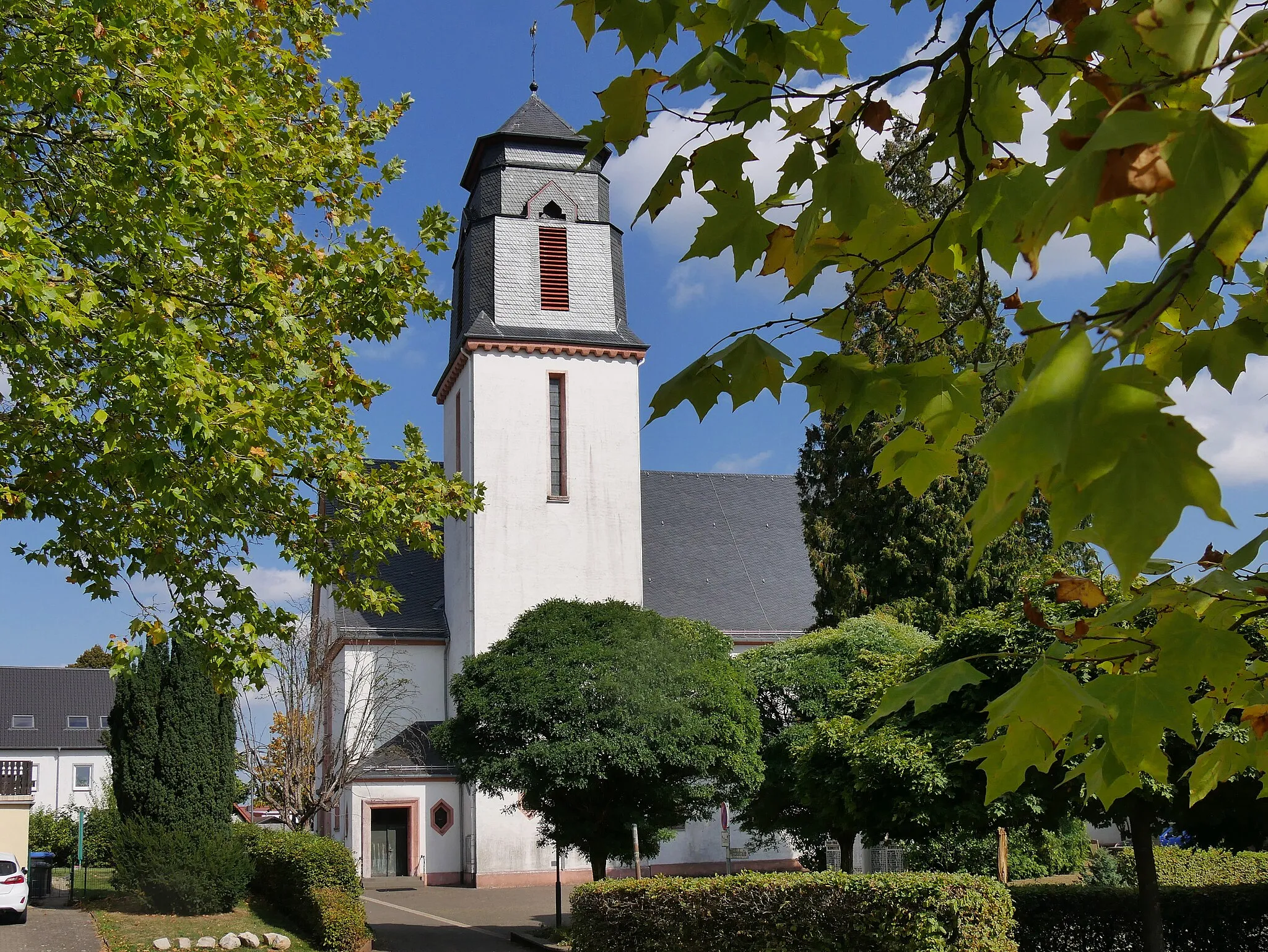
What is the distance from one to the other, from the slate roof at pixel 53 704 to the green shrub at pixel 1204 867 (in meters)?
47.9

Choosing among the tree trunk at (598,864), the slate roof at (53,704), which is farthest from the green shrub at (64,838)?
the tree trunk at (598,864)

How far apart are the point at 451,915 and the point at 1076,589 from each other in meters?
26.0

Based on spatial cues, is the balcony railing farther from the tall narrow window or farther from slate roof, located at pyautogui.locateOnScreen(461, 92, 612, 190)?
slate roof, located at pyautogui.locateOnScreen(461, 92, 612, 190)

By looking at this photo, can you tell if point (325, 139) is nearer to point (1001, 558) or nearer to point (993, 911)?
point (993, 911)

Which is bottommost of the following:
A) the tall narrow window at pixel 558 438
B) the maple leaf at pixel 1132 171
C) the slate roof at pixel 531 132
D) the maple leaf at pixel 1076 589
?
the maple leaf at pixel 1076 589

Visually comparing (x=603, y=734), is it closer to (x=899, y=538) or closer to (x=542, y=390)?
(x=899, y=538)

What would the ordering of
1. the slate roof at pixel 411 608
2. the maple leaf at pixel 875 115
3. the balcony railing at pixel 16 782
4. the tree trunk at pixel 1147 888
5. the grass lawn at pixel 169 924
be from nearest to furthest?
the maple leaf at pixel 875 115 → the tree trunk at pixel 1147 888 → the grass lawn at pixel 169 924 → the balcony railing at pixel 16 782 → the slate roof at pixel 411 608

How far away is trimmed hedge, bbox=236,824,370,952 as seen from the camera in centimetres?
1778

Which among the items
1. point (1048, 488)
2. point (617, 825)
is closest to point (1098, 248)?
point (1048, 488)

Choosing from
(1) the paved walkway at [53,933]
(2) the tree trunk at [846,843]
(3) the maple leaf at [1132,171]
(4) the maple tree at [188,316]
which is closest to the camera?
(3) the maple leaf at [1132,171]

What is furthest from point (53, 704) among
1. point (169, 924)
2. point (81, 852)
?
point (169, 924)

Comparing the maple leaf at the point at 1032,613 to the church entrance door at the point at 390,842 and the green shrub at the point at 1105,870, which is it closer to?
the green shrub at the point at 1105,870

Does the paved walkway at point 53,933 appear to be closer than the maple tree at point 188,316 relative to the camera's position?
No

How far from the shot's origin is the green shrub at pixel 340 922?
17625 millimetres
